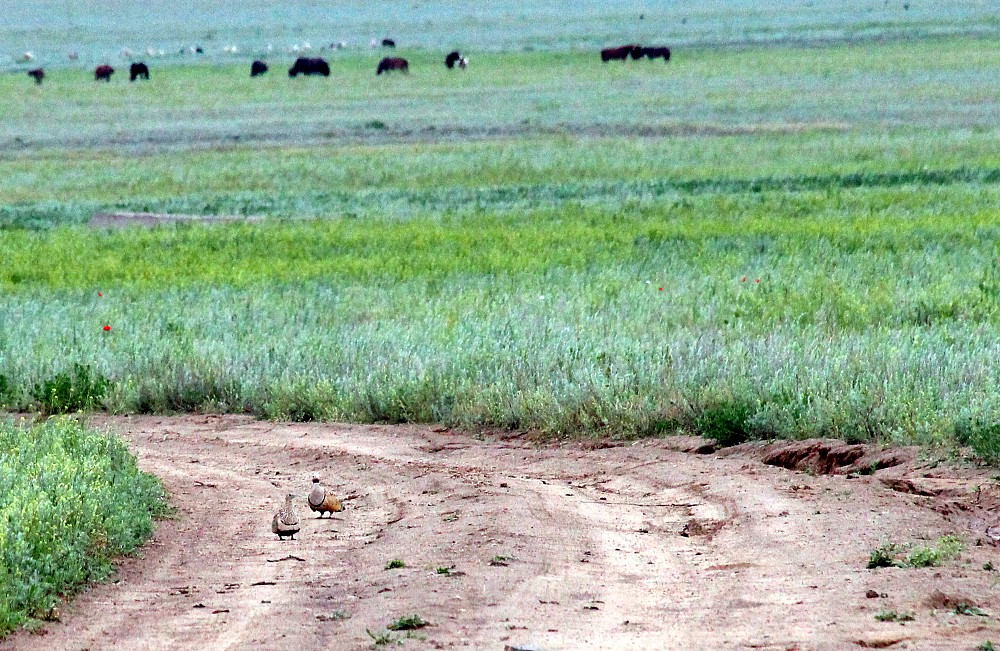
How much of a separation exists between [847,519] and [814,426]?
218 cm

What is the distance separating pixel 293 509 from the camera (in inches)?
338

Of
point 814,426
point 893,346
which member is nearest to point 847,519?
point 814,426

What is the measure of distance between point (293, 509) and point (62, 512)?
1507 millimetres

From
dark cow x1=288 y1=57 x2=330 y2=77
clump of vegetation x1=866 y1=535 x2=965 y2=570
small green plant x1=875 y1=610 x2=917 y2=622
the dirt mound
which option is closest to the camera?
small green plant x1=875 y1=610 x2=917 y2=622

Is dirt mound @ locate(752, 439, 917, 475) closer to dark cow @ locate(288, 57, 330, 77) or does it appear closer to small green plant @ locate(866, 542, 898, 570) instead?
small green plant @ locate(866, 542, 898, 570)

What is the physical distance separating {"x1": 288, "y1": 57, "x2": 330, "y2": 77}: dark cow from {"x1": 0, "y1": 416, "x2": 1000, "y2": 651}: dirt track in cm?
7171

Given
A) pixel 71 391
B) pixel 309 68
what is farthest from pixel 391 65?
pixel 71 391

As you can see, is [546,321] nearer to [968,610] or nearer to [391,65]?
[968,610]

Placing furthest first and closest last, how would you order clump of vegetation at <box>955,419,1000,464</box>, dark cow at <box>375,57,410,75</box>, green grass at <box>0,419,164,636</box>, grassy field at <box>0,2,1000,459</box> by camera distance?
dark cow at <box>375,57,410,75</box>
grassy field at <box>0,2,1000,459</box>
clump of vegetation at <box>955,419,1000,464</box>
green grass at <box>0,419,164,636</box>

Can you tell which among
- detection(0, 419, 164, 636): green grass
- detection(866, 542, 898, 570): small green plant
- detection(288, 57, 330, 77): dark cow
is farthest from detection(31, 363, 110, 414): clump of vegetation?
detection(288, 57, 330, 77): dark cow

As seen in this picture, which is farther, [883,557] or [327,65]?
[327,65]

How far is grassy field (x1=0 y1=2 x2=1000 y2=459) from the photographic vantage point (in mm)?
11438

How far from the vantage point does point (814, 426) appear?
10.2m

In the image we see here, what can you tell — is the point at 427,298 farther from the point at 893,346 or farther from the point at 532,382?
the point at 893,346
